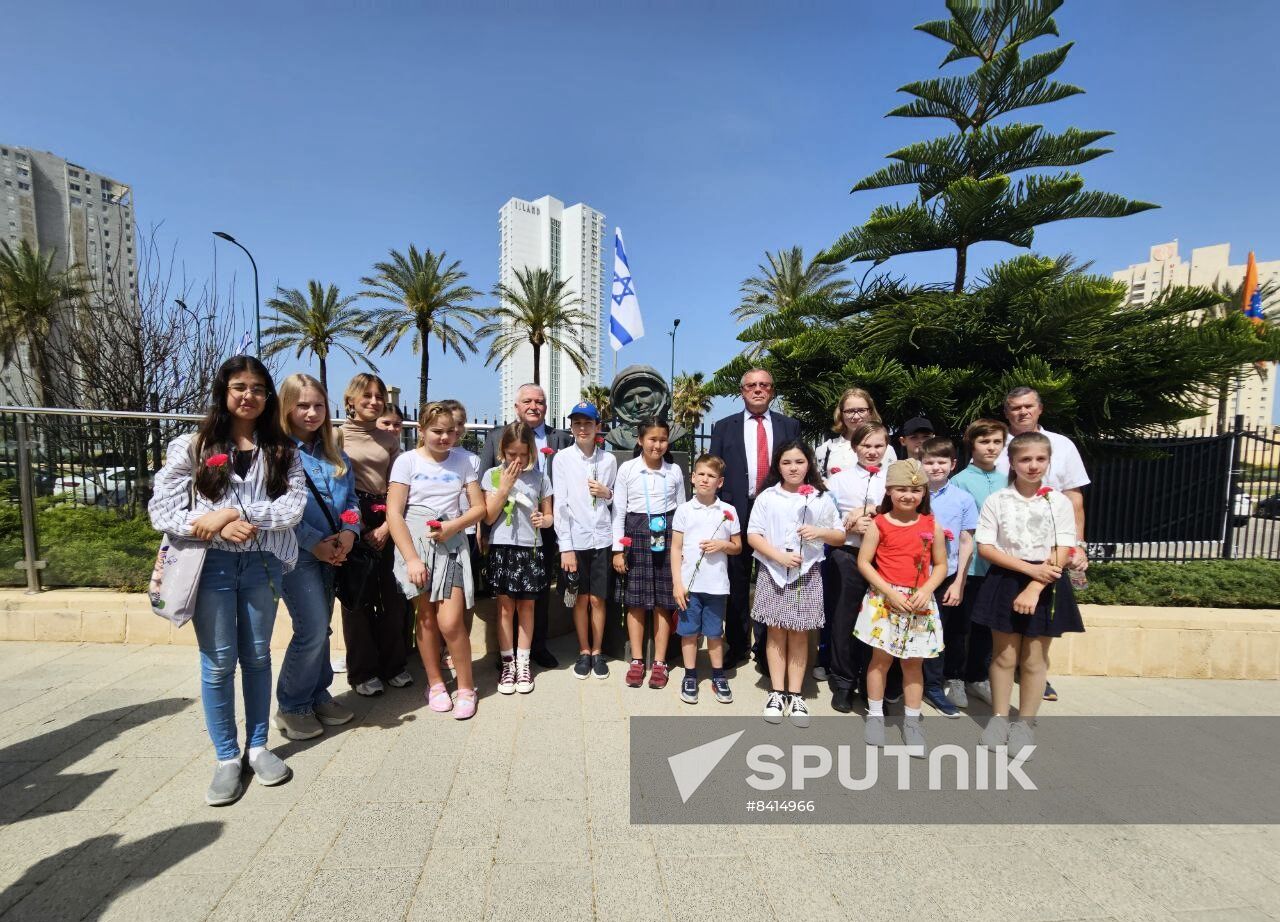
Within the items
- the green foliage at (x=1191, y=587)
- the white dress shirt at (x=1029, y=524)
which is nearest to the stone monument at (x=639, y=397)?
the white dress shirt at (x=1029, y=524)

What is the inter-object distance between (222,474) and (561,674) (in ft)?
7.81

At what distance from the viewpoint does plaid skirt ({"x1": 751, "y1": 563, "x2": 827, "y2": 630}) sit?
3.20 meters

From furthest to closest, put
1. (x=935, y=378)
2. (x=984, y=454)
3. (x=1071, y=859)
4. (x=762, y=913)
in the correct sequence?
(x=935, y=378) < (x=984, y=454) < (x=1071, y=859) < (x=762, y=913)

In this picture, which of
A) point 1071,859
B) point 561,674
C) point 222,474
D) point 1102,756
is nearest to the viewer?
point 1071,859

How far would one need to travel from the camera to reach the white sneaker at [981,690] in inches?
142

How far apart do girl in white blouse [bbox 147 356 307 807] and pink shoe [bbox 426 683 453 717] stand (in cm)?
81

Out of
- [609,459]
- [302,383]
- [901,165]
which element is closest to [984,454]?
[609,459]

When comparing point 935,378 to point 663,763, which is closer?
point 663,763

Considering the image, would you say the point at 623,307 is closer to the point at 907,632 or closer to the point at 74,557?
the point at 907,632

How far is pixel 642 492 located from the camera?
367cm

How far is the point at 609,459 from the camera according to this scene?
3.87 meters

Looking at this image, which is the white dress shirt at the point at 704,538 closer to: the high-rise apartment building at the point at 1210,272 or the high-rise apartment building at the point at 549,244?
the high-rise apartment building at the point at 549,244

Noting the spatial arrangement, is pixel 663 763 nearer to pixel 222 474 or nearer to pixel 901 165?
pixel 222 474

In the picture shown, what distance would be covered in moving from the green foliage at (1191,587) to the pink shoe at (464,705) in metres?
4.94
